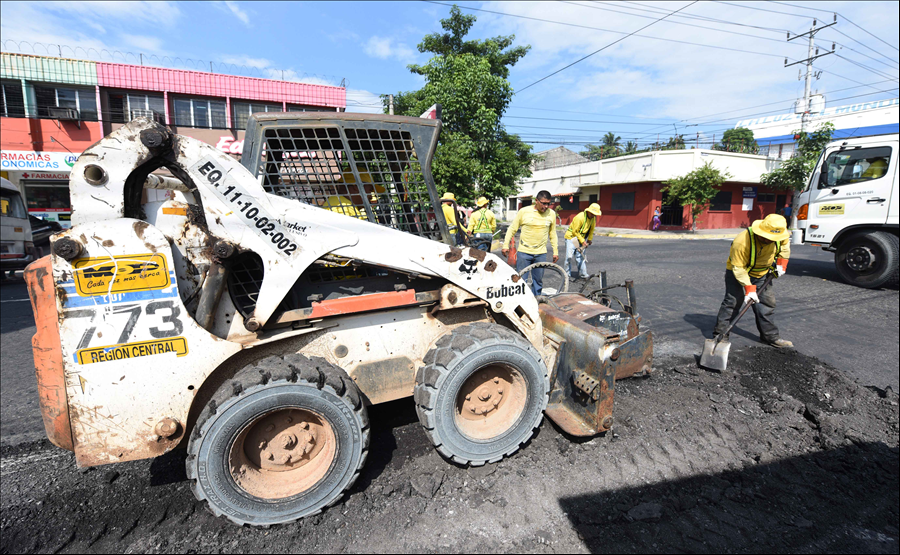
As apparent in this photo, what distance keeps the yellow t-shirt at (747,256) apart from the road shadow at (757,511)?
2.12 m

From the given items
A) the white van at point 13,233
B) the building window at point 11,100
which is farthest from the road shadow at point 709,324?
the building window at point 11,100

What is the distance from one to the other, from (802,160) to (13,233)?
30.6 meters

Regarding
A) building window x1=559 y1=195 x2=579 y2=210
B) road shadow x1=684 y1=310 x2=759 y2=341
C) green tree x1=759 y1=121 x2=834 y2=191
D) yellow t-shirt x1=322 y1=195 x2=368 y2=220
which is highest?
green tree x1=759 y1=121 x2=834 y2=191

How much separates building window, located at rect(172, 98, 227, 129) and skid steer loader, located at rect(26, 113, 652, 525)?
57.6 ft

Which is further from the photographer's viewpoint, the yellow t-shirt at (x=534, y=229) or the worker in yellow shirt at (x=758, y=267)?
the yellow t-shirt at (x=534, y=229)

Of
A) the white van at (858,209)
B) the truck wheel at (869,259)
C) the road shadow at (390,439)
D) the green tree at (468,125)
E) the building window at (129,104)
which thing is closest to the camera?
the road shadow at (390,439)

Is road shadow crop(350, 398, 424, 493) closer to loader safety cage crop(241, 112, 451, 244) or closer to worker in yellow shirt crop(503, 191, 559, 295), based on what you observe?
loader safety cage crop(241, 112, 451, 244)

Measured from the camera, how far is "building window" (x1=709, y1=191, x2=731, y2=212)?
25.3 meters

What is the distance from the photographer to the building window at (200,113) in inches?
666

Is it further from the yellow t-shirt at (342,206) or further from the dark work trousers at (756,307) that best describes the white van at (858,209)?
the yellow t-shirt at (342,206)

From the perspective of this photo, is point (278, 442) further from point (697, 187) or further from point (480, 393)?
point (697, 187)

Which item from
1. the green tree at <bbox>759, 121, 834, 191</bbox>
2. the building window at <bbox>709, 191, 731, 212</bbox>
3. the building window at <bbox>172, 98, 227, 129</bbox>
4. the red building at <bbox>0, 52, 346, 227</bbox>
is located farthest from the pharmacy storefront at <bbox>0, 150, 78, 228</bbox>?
the green tree at <bbox>759, 121, 834, 191</bbox>

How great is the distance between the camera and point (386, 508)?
2.44 meters

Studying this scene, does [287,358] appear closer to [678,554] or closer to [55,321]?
[55,321]
